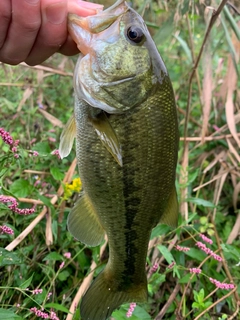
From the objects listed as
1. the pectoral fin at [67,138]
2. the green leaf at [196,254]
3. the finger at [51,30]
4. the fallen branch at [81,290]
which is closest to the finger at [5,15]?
the finger at [51,30]

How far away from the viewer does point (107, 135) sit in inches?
53.6

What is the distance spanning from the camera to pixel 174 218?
1.62m

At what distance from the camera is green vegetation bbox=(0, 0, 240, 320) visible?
5.95 feet

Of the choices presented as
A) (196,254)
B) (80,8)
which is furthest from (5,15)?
(196,254)

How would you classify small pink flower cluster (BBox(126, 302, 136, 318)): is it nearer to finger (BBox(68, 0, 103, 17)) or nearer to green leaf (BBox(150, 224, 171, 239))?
green leaf (BBox(150, 224, 171, 239))

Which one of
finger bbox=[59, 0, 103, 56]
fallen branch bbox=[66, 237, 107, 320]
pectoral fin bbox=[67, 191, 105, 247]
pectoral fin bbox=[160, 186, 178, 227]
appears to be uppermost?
finger bbox=[59, 0, 103, 56]

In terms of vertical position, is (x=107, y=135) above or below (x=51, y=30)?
below

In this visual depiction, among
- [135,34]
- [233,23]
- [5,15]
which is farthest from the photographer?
[233,23]

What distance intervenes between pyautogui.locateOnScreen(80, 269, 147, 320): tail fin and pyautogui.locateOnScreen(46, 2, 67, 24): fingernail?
100cm

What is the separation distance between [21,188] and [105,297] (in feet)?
2.42

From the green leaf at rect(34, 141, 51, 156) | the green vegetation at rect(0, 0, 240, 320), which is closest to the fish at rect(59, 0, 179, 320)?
the green vegetation at rect(0, 0, 240, 320)

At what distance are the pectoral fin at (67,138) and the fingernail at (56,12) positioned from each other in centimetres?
35

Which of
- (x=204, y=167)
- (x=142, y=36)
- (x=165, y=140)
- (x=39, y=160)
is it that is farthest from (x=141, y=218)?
(x=204, y=167)

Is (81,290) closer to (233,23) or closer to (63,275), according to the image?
(63,275)
